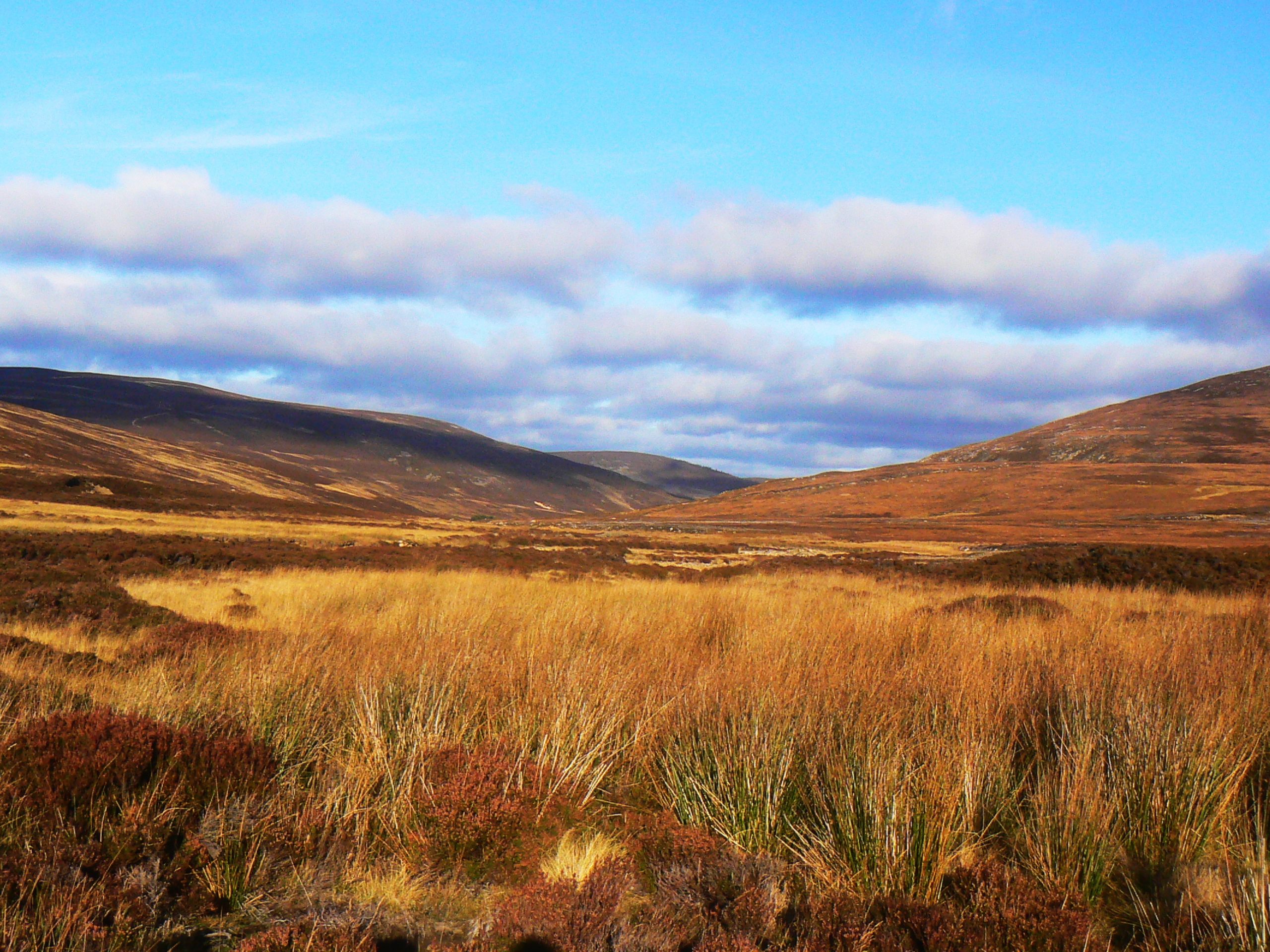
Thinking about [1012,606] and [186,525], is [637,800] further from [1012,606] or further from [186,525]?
[186,525]

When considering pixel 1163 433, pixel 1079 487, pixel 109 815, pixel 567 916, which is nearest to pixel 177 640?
pixel 109 815

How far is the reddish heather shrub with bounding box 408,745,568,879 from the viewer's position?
11.6 feet

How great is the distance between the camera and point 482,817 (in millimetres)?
3582

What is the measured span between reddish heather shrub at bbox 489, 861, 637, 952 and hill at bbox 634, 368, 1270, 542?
187 feet

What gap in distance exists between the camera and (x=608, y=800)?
4.21 m

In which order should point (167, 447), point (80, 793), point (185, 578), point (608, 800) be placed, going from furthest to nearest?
point (167, 447), point (185, 578), point (608, 800), point (80, 793)

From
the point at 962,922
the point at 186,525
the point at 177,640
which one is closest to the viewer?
the point at 962,922

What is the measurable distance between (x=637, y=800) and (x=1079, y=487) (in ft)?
315

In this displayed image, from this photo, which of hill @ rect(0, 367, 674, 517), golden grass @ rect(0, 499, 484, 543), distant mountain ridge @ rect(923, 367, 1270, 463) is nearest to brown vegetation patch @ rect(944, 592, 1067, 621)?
golden grass @ rect(0, 499, 484, 543)

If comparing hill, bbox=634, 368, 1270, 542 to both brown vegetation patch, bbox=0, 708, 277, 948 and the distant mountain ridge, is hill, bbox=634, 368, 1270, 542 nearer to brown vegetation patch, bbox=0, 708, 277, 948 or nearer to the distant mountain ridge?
the distant mountain ridge

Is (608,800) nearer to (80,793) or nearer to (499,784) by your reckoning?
(499,784)

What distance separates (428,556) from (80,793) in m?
23.4

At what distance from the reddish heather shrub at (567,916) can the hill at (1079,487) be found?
57006 millimetres

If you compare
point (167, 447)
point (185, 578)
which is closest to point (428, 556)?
point (185, 578)
